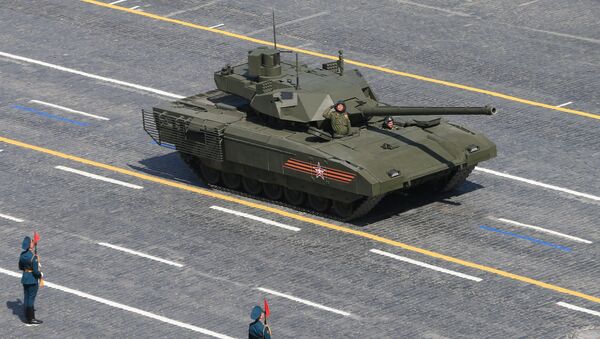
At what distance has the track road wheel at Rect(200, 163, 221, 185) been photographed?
52.2 meters

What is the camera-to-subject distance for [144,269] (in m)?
46.1

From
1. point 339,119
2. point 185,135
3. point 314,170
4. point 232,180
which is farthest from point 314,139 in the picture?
point 185,135

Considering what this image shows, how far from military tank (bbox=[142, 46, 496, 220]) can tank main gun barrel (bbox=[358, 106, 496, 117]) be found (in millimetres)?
31

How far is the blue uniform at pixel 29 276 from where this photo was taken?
139ft

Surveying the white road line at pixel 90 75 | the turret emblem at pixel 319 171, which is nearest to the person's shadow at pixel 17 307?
the turret emblem at pixel 319 171

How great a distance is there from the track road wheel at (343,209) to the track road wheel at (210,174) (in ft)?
15.3

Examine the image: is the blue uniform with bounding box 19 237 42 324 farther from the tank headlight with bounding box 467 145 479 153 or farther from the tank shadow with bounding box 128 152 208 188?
the tank headlight with bounding box 467 145 479 153

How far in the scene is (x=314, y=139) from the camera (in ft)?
162

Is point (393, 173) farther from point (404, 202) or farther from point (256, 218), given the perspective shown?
point (256, 218)

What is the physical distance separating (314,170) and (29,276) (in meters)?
9.88

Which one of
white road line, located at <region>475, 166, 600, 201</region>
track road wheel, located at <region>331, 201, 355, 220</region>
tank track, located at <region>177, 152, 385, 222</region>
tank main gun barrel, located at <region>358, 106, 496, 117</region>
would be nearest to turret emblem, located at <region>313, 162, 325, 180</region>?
track road wheel, located at <region>331, 201, 355, 220</region>

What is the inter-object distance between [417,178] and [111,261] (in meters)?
9.00

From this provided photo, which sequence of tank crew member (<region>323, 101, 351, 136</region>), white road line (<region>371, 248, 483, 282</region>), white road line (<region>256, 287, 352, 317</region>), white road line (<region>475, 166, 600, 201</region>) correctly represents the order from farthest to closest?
white road line (<region>475, 166, 600, 201</region>), tank crew member (<region>323, 101, 351, 136</region>), white road line (<region>371, 248, 483, 282</region>), white road line (<region>256, 287, 352, 317</region>)

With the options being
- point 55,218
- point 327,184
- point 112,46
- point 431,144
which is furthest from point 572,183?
point 112,46
